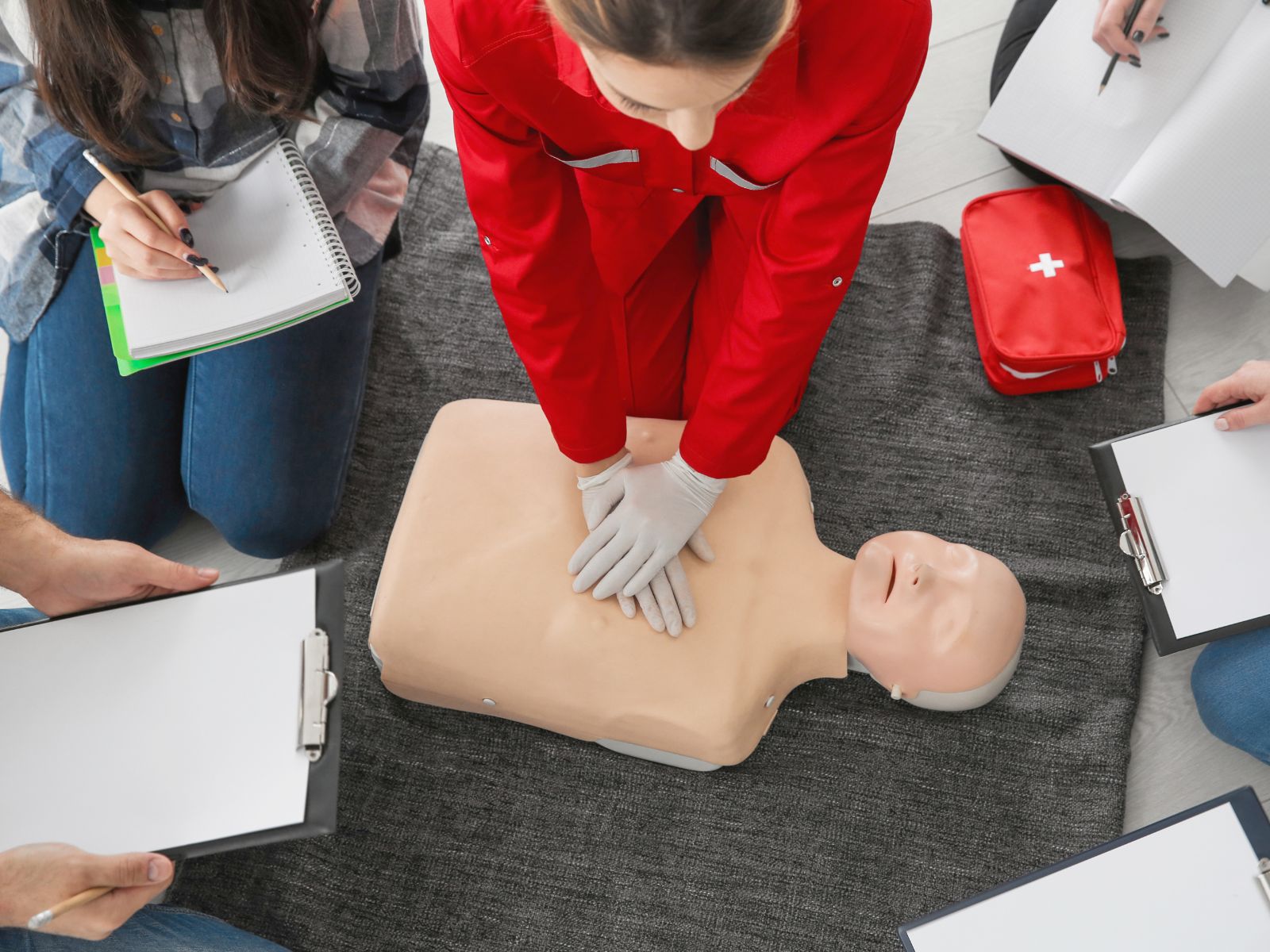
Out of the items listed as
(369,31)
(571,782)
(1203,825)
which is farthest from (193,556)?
(1203,825)

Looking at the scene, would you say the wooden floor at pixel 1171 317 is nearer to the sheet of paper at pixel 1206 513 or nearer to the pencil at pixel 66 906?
the sheet of paper at pixel 1206 513

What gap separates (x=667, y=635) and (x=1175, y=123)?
36.9 inches

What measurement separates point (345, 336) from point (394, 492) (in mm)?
232

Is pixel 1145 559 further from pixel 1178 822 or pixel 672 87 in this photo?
pixel 672 87

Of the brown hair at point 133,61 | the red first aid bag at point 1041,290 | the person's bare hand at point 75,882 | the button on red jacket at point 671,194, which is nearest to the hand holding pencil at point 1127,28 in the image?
the red first aid bag at point 1041,290

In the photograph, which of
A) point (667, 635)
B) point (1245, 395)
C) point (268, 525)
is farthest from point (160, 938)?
point (1245, 395)

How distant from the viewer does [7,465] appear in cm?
126

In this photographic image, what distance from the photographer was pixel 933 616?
1.07m

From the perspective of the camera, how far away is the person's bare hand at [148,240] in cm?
107

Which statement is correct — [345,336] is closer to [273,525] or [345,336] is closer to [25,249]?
[273,525]

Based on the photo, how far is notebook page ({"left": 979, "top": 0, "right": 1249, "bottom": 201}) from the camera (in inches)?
50.4

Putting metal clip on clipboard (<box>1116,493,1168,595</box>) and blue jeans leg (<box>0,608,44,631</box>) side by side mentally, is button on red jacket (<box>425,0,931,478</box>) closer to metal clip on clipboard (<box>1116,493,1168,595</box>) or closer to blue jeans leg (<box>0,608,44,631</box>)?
metal clip on clipboard (<box>1116,493,1168,595</box>)

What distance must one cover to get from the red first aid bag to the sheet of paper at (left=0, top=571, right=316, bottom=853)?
0.96 metres

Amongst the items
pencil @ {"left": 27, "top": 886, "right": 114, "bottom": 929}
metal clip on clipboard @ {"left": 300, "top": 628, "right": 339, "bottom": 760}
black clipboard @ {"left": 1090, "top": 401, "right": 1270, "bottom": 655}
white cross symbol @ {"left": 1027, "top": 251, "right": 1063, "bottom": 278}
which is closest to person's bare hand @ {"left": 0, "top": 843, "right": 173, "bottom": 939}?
pencil @ {"left": 27, "top": 886, "right": 114, "bottom": 929}
